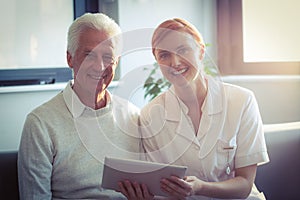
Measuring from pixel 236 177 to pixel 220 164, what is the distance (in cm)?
7

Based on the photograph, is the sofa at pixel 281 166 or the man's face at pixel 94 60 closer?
the man's face at pixel 94 60

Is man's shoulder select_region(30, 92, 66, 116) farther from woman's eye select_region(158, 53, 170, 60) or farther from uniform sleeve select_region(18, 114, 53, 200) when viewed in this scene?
woman's eye select_region(158, 53, 170, 60)

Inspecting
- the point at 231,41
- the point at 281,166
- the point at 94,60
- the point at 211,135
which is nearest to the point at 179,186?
the point at 211,135

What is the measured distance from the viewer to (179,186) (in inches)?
52.4

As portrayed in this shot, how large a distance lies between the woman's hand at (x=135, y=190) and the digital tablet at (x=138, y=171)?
1cm

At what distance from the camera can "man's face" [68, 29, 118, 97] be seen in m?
1.42

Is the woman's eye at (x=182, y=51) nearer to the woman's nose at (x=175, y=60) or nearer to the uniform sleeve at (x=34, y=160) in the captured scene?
the woman's nose at (x=175, y=60)

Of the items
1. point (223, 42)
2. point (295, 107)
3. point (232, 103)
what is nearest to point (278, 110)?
point (295, 107)

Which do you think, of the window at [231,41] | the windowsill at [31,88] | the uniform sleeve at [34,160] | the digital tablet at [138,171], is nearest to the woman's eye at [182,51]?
the digital tablet at [138,171]

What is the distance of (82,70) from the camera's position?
144 cm

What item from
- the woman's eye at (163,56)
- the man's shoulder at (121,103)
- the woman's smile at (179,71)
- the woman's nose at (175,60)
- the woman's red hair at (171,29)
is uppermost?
the woman's red hair at (171,29)

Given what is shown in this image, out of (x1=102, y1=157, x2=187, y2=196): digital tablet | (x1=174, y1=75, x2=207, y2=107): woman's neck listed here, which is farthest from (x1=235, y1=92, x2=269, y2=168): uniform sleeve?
(x1=102, y1=157, x2=187, y2=196): digital tablet

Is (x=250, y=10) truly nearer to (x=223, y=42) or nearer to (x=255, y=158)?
(x=223, y=42)

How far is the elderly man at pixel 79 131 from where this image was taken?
1.39 meters
